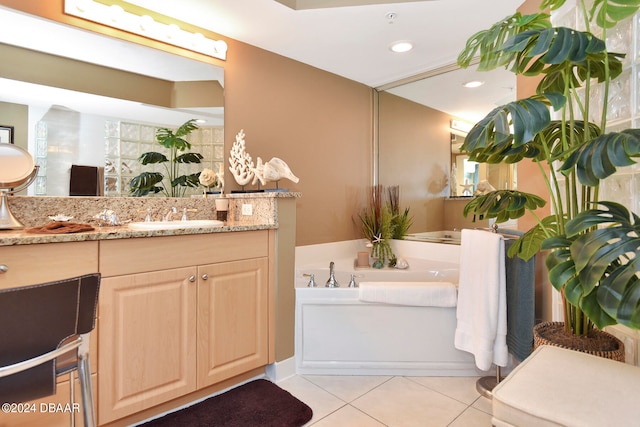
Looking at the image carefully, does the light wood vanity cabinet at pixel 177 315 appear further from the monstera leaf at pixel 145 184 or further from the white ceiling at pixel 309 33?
the white ceiling at pixel 309 33

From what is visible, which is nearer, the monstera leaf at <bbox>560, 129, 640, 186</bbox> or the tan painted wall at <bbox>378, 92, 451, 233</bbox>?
the monstera leaf at <bbox>560, 129, 640, 186</bbox>

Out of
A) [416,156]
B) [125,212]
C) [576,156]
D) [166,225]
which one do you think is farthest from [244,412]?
[416,156]

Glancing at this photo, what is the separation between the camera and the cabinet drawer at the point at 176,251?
5.04ft

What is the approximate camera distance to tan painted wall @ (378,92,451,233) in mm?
3223

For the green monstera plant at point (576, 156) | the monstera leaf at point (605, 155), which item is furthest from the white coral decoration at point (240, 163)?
the monstera leaf at point (605, 155)

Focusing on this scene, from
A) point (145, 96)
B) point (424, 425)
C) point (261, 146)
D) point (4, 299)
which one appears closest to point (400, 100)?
point (261, 146)

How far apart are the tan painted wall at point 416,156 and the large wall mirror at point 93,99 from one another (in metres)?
1.77

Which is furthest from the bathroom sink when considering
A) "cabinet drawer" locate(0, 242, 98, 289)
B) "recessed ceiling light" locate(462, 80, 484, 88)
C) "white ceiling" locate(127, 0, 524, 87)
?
"recessed ceiling light" locate(462, 80, 484, 88)

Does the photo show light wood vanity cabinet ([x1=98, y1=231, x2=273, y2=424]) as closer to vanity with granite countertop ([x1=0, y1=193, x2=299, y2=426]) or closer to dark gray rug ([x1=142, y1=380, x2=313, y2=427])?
vanity with granite countertop ([x1=0, y1=193, x2=299, y2=426])

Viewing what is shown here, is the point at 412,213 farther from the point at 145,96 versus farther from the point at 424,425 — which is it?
the point at 145,96

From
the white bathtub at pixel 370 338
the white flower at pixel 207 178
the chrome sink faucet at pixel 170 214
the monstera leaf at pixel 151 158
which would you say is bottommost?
the white bathtub at pixel 370 338

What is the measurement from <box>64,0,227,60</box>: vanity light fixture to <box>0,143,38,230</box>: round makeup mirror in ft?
2.74

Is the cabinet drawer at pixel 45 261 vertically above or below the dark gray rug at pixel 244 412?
above

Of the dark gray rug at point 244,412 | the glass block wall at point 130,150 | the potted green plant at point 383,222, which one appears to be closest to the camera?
the dark gray rug at point 244,412
